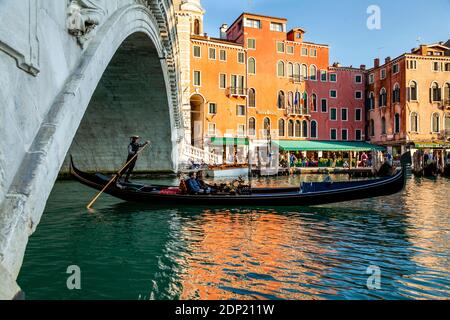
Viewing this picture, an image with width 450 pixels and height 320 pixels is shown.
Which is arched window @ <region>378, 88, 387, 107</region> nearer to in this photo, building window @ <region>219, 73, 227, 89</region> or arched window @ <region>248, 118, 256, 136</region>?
arched window @ <region>248, 118, 256, 136</region>

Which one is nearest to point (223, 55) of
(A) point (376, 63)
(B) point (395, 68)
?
(B) point (395, 68)

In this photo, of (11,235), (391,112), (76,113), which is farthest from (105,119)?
(391,112)

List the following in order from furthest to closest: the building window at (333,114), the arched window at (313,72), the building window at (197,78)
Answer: the building window at (333,114) < the arched window at (313,72) < the building window at (197,78)

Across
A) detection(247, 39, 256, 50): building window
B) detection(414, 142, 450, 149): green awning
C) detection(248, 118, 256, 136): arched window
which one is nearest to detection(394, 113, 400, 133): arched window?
detection(414, 142, 450, 149): green awning

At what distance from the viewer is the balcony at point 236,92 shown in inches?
1063

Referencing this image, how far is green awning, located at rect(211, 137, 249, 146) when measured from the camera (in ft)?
85.8

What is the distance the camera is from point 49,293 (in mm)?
3770

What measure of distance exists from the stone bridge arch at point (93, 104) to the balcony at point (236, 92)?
1078 cm

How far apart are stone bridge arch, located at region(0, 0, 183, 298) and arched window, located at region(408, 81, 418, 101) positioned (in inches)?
718

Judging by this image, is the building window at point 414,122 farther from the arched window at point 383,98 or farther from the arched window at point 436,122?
the arched window at point 383,98

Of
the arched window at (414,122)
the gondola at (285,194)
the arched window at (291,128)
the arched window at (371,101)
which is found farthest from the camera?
the arched window at (371,101)

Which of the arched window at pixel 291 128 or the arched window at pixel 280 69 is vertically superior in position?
the arched window at pixel 280 69

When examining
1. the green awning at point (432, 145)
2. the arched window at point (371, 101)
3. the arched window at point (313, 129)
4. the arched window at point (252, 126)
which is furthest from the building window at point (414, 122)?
the arched window at point (252, 126)

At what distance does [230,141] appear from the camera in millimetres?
26516
